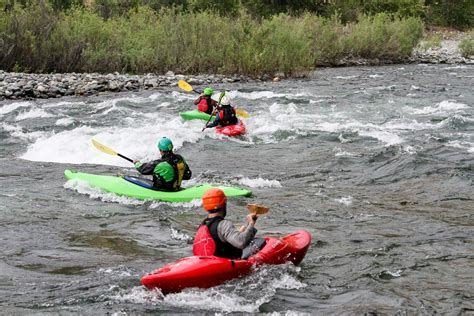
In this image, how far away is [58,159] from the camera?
1176 cm

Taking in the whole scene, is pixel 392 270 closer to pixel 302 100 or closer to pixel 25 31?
pixel 302 100

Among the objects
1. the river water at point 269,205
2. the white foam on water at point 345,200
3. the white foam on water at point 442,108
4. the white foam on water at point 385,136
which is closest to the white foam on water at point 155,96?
the river water at point 269,205

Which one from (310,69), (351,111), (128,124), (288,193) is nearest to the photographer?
(288,193)

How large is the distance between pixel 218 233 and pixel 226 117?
25.5 feet

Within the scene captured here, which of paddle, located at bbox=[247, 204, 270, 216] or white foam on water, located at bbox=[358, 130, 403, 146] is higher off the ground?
paddle, located at bbox=[247, 204, 270, 216]

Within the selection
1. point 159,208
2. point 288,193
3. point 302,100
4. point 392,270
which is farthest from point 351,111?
point 392,270

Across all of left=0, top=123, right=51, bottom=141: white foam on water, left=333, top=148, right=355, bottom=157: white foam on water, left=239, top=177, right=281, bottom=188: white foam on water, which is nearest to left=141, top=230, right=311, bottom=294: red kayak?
left=239, top=177, right=281, bottom=188: white foam on water

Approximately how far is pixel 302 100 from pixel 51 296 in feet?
40.9

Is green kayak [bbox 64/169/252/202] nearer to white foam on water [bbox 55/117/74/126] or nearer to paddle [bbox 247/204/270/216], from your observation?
paddle [bbox 247/204/270/216]

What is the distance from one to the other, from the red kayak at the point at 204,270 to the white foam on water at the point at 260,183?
3432 mm

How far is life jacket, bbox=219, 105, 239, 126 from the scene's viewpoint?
44.4 ft

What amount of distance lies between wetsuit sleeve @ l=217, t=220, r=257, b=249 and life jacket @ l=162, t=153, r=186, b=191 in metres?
2.85

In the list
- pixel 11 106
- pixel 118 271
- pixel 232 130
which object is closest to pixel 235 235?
pixel 118 271

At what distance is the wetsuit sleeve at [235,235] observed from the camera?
5.85m
